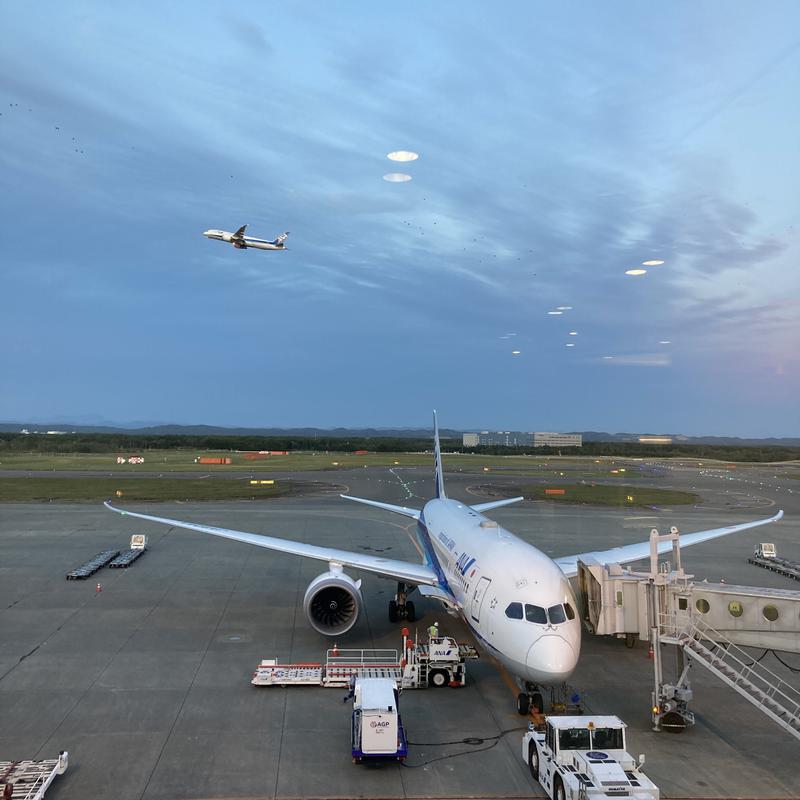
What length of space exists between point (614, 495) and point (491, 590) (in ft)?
182

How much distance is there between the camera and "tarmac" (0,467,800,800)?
1370 cm

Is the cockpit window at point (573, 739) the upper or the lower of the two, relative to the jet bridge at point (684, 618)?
lower

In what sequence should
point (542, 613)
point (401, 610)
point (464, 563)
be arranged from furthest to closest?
point (401, 610)
point (464, 563)
point (542, 613)

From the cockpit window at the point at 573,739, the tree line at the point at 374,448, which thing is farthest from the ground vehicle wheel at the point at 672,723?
the tree line at the point at 374,448

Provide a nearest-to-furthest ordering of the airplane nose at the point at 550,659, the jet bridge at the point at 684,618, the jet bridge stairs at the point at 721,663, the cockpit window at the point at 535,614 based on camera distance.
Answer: the jet bridge stairs at the point at 721,663
the airplane nose at the point at 550,659
the cockpit window at the point at 535,614
the jet bridge at the point at 684,618

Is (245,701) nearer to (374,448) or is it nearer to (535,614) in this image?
(535,614)

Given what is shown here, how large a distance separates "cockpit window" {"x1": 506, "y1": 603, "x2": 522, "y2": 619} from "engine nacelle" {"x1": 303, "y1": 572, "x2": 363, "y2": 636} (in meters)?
7.42

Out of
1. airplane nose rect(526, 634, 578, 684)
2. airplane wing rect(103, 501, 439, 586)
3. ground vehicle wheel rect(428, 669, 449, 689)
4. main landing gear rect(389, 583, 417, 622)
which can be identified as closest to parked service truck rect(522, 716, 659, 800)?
airplane nose rect(526, 634, 578, 684)

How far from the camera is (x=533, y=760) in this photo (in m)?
14.0

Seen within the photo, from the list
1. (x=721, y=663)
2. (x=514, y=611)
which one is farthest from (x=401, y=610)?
(x=721, y=663)

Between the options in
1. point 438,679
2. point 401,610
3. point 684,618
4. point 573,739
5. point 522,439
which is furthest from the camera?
point 522,439

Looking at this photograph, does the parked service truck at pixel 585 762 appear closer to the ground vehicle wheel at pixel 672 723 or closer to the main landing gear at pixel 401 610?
the ground vehicle wheel at pixel 672 723

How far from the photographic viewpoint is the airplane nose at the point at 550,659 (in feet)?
48.5

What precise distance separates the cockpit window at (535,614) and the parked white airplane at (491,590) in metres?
0.02
